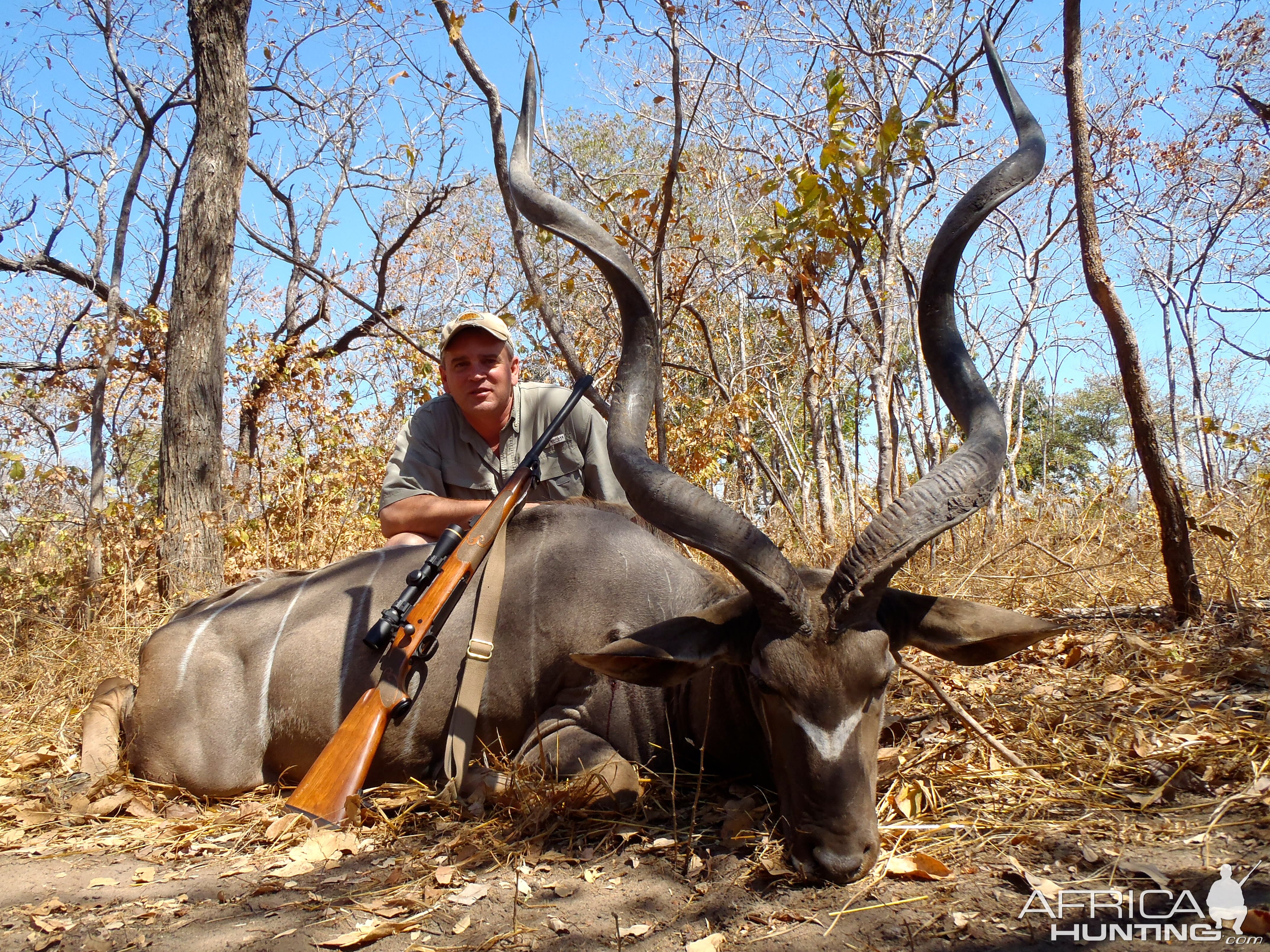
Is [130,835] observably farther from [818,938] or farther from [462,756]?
[818,938]

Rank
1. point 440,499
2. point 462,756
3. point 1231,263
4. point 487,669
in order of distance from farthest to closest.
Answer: point 1231,263, point 440,499, point 487,669, point 462,756

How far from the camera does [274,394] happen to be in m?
11.4

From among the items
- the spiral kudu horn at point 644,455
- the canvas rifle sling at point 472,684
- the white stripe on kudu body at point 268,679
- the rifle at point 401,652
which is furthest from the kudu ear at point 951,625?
the white stripe on kudu body at point 268,679

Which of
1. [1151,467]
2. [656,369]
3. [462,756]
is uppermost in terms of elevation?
[656,369]

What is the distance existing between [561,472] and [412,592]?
133 cm

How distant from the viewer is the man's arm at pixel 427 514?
14.7ft

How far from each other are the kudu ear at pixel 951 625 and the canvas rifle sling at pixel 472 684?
1.55m

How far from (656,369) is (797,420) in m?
17.4

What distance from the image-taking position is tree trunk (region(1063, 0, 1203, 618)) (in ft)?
12.9

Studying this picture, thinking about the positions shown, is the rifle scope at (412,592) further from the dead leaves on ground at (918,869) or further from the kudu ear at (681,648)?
the dead leaves on ground at (918,869)

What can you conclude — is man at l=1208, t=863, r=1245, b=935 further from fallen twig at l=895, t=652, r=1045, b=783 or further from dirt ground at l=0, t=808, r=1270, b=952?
fallen twig at l=895, t=652, r=1045, b=783

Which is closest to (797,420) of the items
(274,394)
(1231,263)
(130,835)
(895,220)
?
(1231,263)

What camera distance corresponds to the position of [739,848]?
270 centimetres

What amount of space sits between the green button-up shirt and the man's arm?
6 centimetres
